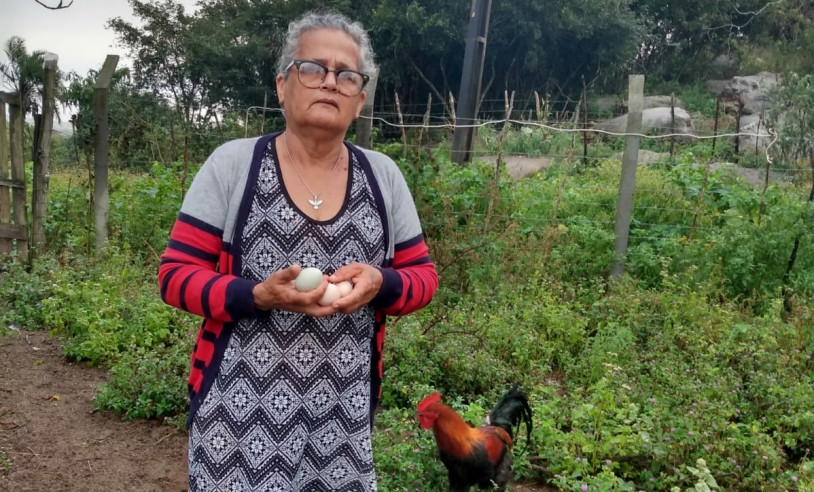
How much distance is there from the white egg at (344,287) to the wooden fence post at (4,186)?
22.1 ft

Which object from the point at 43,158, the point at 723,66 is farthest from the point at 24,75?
the point at 723,66

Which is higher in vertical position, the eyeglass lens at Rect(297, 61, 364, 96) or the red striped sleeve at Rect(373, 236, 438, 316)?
the eyeglass lens at Rect(297, 61, 364, 96)

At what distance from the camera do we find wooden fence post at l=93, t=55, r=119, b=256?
712 centimetres

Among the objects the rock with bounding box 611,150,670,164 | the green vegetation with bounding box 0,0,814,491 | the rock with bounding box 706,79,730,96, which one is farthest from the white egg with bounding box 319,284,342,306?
the rock with bounding box 706,79,730,96

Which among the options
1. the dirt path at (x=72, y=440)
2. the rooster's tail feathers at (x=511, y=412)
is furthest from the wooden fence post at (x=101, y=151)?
the rooster's tail feathers at (x=511, y=412)

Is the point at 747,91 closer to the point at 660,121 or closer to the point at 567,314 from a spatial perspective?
the point at 660,121

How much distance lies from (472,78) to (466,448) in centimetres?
654

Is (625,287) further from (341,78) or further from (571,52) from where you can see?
(571,52)

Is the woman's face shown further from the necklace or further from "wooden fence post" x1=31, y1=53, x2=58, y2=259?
"wooden fence post" x1=31, y1=53, x2=58, y2=259

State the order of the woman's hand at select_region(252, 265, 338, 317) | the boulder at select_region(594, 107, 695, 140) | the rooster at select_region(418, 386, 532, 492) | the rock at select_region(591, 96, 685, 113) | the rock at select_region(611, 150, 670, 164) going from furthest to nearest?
the rock at select_region(591, 96, 685, 113)
the boulder at select_region(594, 107, 695, 140)
the rock at select_region(611, 150, 670, 164)
the rooster at select_region(418, 386, 532, 492)
the woman's hand at select_region(252, 265, 338, 317)

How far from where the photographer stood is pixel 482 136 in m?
13.7

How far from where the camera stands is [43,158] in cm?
730

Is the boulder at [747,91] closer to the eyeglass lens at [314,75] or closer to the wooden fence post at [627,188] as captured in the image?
the wooden fence post at [627,188]

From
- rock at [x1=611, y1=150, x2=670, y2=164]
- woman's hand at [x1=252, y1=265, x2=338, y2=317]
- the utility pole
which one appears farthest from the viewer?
rock at [x1=611, y1=150, x2=670, y2=164]
